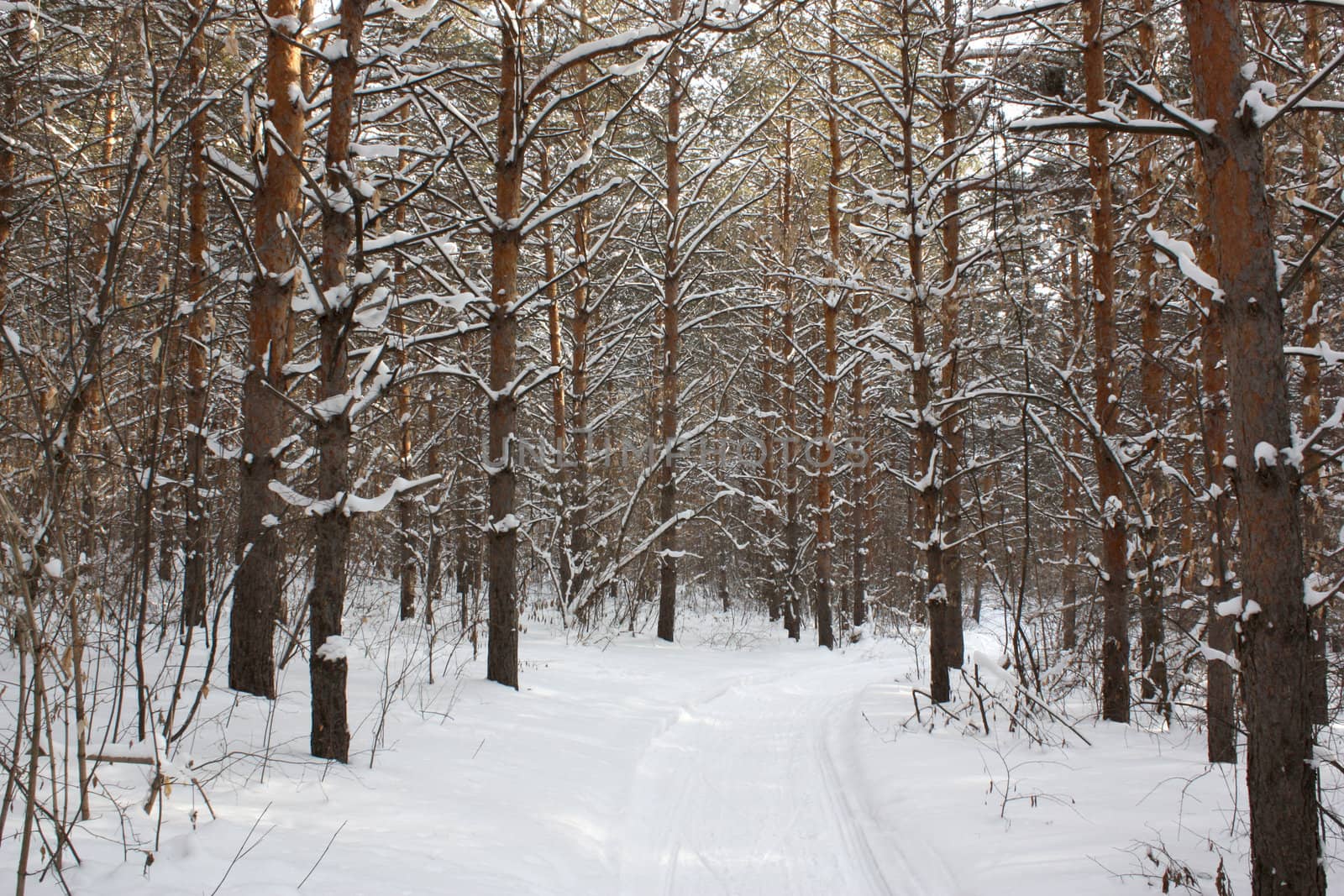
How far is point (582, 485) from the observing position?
44.4ft

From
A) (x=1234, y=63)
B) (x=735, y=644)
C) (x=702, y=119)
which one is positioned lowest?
(x=735, y=644)

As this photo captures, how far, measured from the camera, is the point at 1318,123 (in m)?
8.58

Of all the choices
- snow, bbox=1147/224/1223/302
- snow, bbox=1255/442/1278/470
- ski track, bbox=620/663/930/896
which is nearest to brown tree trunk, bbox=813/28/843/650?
ski track, bbox=620/663/930/896

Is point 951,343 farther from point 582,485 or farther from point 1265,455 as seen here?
point 582,485

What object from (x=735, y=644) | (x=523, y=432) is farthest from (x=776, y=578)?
(x=523, y=432)

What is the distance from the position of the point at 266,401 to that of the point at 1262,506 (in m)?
6.33

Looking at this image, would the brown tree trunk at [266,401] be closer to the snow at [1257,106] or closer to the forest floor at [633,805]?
the forest floor at [633,805]

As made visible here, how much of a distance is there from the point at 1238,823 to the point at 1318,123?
8.49 metres

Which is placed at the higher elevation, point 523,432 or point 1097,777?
point 523,432

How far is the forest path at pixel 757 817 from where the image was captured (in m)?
4.06

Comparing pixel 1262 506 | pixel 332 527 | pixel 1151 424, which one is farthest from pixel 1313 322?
pixel 332 527

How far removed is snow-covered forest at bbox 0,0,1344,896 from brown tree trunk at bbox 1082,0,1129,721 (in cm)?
A: 4

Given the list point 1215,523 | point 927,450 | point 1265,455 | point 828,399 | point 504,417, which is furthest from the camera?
point 828,399

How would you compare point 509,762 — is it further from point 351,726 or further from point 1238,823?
point 1238,823
